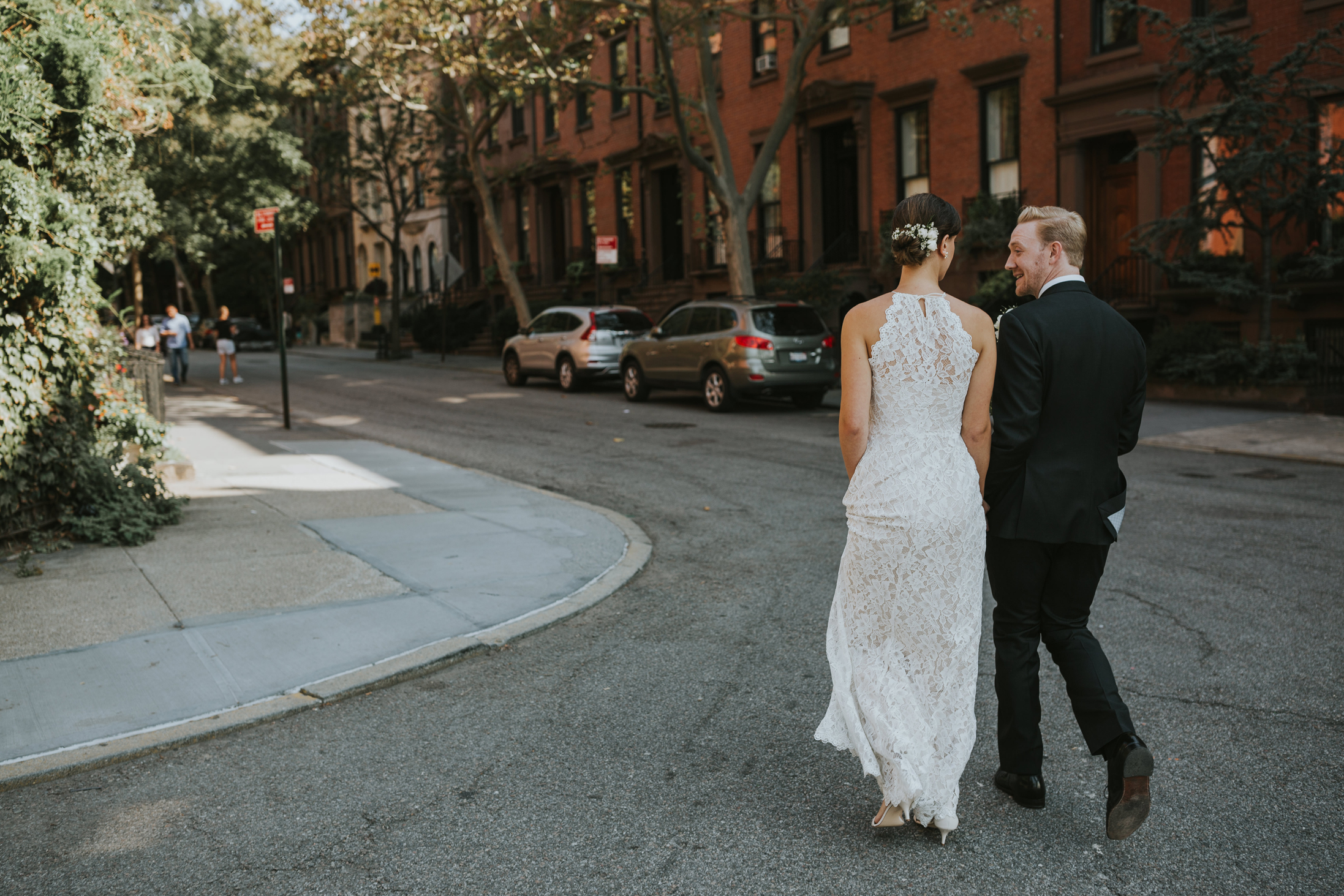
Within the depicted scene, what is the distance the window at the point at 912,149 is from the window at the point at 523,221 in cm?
1790

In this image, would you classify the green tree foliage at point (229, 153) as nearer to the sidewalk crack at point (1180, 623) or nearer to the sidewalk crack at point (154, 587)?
the sidewalk crack at point (154, 587)

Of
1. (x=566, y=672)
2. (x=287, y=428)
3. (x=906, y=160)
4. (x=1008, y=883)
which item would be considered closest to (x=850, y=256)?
(x=906, y=160)

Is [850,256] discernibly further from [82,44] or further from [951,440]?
[951,440]

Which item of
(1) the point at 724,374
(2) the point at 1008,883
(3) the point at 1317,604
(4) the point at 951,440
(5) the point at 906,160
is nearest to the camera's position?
(2) the point at 1008,883

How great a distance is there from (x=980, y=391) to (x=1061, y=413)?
27 cm

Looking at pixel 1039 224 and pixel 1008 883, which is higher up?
pixel 1039 224

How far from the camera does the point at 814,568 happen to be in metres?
7.27

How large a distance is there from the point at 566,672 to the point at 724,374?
12.8 metres

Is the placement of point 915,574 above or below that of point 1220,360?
below

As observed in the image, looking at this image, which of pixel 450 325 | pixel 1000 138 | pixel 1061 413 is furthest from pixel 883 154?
pixel 1061 413

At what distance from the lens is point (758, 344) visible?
57.3 feet

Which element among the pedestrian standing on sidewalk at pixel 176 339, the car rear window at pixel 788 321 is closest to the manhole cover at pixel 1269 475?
the car rear window at pixel 788 321

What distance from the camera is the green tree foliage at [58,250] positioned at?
6945 mm

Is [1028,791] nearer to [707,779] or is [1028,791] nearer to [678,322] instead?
[707,779]
